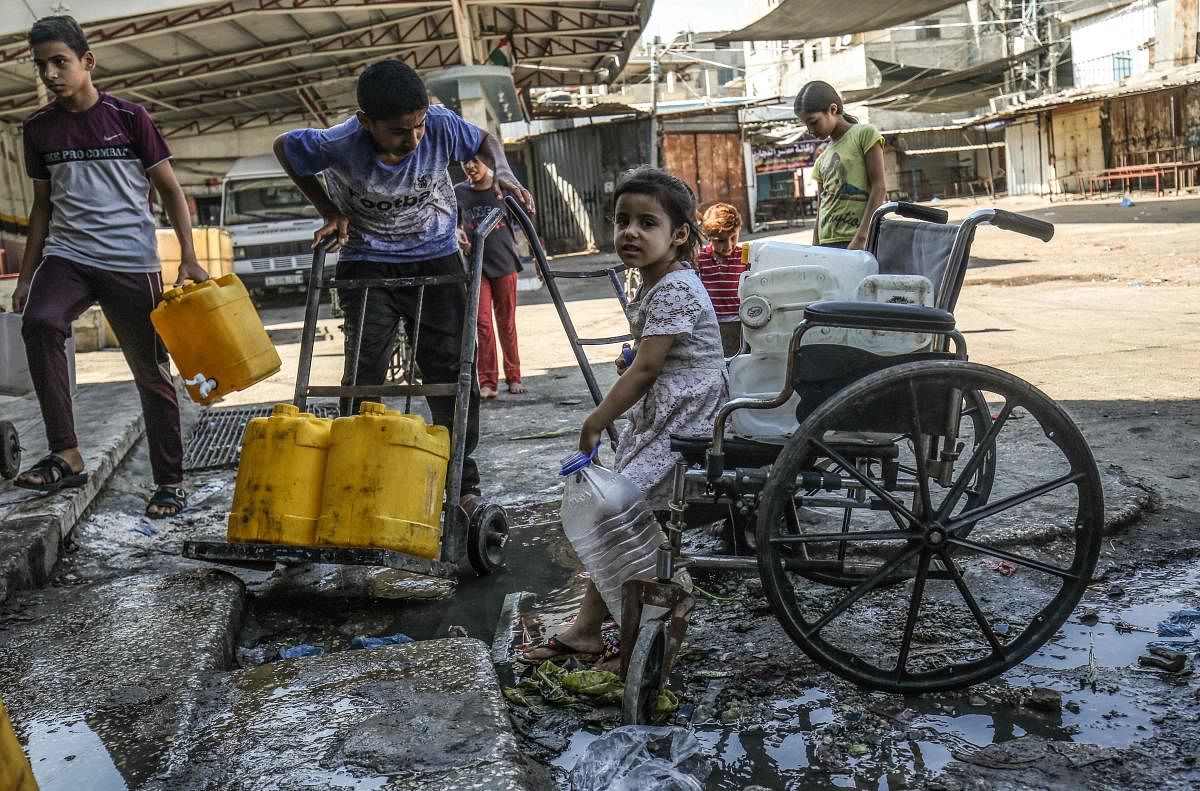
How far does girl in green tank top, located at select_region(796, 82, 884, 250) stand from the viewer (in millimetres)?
4805

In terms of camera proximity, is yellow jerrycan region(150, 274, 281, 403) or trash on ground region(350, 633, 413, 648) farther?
yellow jerrycan region(150, 274, 281, 403)

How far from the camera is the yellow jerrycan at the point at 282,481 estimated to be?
2.90 m

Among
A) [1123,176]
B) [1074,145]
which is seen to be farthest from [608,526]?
[1074,145]

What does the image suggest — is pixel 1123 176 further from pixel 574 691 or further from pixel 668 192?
pixel 574 691

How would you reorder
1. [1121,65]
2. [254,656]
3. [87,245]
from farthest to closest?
[1121,65] → [87,245] → [254,656]

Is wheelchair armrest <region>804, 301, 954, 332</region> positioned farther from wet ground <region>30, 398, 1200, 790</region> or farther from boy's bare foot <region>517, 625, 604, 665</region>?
boy's bare foot <region>517, 625, 604, 665</region>

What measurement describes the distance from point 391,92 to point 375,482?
1.24 meters

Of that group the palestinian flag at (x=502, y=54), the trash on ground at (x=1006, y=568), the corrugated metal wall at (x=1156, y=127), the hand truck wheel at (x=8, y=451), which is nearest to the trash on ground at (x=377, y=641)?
the trash on ground at (x=1006, y=568)

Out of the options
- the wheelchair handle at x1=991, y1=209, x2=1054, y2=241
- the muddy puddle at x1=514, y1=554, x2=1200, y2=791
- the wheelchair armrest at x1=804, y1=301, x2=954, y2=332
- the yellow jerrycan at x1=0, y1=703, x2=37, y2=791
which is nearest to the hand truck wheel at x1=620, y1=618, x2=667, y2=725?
the muddy puddle at x1=514, y1=554, x2=1200, y2=791

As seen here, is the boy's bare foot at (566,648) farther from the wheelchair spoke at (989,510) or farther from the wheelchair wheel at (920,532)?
the wheelchair spoke at (989,510)

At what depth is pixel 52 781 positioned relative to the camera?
80.1 inches

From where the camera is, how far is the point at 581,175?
1043 inches

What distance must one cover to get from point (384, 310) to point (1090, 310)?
7.43 metres

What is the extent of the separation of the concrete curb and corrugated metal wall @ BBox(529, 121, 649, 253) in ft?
67.3
